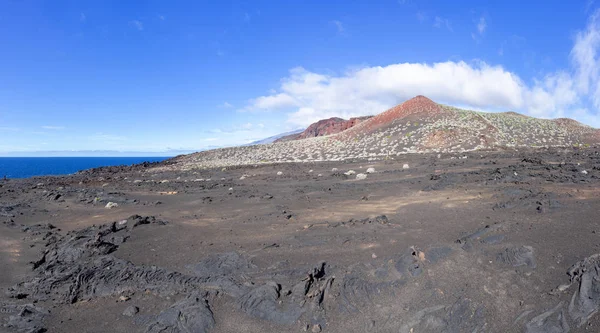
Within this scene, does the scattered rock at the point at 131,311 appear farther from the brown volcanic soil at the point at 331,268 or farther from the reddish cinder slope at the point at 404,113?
the reddish cinder slope at the point at 404,113

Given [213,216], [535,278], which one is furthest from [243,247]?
[535,278]

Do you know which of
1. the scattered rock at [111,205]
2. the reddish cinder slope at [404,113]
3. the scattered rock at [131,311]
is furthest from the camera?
the reddish cinder slope at [404,113]

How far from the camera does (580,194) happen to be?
32.6 feet

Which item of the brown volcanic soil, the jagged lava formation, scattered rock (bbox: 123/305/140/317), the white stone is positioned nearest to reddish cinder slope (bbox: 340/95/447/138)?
the jagged lava formation

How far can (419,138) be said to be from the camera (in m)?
33.4

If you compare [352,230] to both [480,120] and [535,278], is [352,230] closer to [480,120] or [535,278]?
[535,278]

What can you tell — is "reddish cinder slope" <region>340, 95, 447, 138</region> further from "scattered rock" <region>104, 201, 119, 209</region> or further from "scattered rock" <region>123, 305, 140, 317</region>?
"scattered rock" <region>123, 305, 140, 317</region>

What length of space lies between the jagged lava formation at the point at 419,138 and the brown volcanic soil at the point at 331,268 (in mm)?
18897

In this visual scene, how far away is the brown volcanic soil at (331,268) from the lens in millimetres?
5441

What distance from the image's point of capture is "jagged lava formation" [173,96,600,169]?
103 ft

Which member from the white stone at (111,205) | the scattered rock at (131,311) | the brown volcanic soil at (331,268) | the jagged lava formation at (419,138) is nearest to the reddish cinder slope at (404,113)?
the jagged lava formation at (419,138)

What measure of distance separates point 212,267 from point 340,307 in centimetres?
285

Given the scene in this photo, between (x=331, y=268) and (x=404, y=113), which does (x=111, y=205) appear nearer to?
(x=331, y=268)

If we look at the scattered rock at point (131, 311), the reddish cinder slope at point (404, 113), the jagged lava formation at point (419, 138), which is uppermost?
the reddish cinder slope at point (404, 113)
